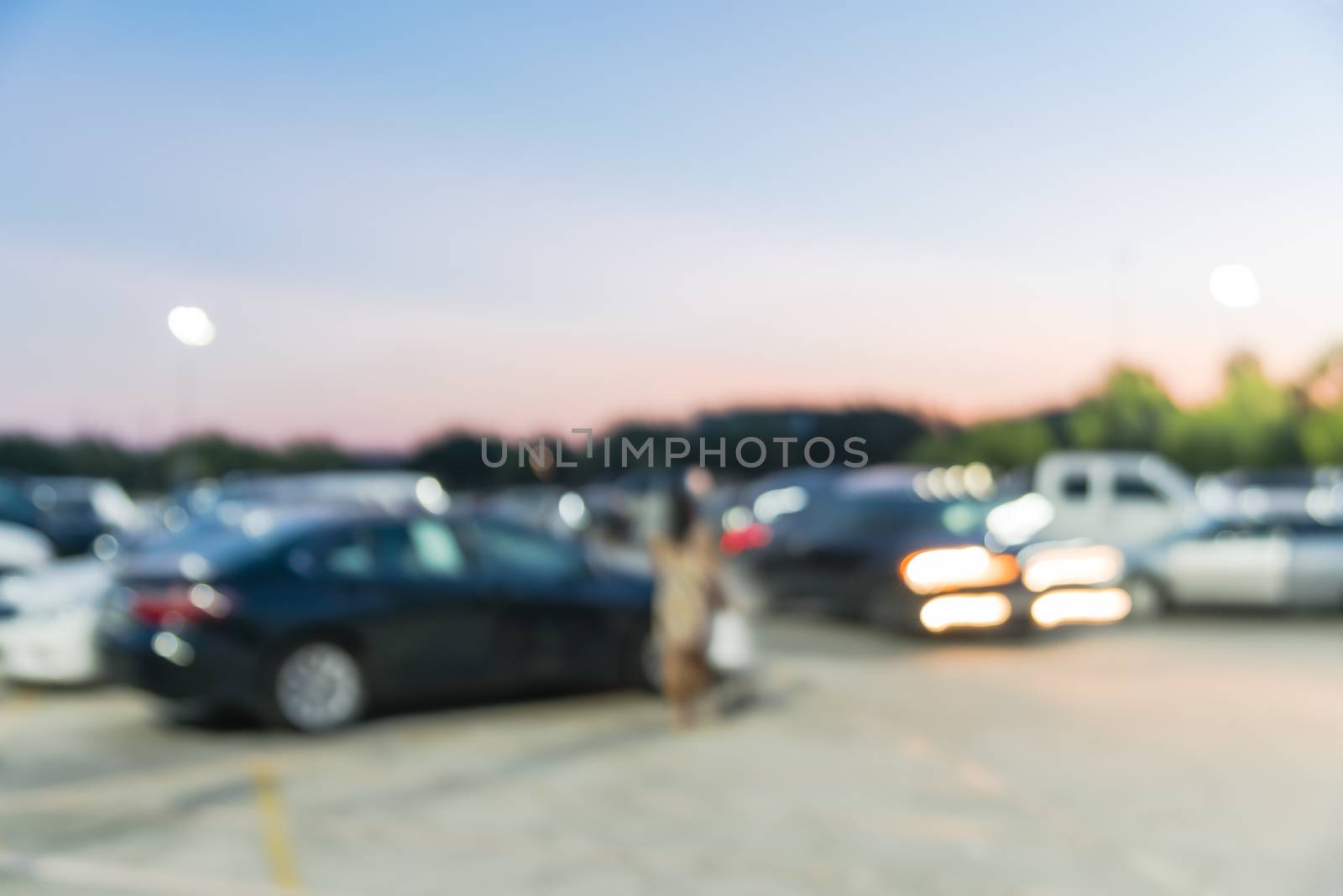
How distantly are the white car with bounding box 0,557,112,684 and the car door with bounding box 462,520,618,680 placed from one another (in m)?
2.80

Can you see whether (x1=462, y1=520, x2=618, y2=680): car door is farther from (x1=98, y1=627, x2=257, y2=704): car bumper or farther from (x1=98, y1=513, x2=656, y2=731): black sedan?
(x1=98, y1=627, x2=257, y2=704): car bumper

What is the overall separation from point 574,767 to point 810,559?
8.55 metres

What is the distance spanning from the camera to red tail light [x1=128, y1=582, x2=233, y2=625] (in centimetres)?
902

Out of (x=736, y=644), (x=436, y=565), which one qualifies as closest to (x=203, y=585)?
(x=436, y=565)

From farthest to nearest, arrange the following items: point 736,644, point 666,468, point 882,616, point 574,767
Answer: point 666,468 < point 882,616 < point 736,644 < point 574,767

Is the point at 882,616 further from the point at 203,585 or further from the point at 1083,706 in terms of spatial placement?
the point at 203,585

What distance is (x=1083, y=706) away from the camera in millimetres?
10703

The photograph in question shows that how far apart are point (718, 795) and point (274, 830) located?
2.24 meters

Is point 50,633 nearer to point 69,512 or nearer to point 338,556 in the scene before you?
point 338,556

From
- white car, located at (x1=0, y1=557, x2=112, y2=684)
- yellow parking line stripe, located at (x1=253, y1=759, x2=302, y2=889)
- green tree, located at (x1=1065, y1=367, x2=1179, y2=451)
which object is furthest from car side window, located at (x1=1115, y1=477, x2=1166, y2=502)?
green tree, located at (x1=1065, y1=367, x2=1179, y2=451)

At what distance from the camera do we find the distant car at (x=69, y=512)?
72.2 ft

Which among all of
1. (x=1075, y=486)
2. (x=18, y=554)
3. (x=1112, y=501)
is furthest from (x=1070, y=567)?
(x=18, y=554)

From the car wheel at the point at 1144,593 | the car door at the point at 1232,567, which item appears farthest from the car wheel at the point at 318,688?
the car door at the point at 1232,567

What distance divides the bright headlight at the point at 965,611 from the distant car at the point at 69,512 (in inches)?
542
